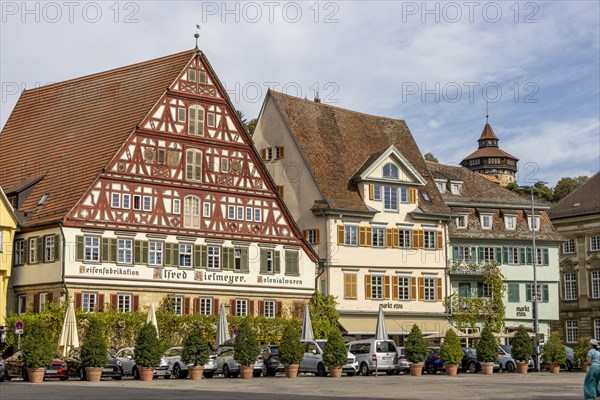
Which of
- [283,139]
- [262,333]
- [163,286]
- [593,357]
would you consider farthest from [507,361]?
[593,357]

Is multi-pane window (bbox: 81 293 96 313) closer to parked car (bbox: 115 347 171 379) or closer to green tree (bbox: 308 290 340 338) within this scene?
parked car (bbox: 115 347 171 379)

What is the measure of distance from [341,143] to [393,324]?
1275 cm

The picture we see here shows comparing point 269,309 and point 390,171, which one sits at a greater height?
point 390,171

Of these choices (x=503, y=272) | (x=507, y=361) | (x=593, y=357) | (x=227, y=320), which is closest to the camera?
(x=593, y=357)

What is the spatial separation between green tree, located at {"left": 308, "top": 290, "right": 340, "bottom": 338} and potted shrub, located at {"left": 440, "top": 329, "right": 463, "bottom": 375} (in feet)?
52.4

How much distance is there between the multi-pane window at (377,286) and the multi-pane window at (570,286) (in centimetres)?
2718

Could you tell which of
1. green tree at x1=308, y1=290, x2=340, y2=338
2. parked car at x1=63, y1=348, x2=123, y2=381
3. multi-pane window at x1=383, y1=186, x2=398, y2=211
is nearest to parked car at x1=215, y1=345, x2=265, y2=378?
parked car at x1=63, y1=348, x2=123, y2=381

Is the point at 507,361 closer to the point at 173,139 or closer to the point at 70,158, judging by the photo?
the point at 173,139

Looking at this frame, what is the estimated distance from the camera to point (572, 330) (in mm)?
93562

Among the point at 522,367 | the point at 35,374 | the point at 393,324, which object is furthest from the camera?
A: the point at 393,324

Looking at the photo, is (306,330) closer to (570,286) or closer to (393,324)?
(393,324)

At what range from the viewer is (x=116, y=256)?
198 feet

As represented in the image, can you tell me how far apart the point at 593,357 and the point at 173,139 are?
127ft

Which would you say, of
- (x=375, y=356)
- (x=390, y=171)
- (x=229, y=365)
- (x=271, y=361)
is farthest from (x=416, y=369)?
(x=390, y=171)
